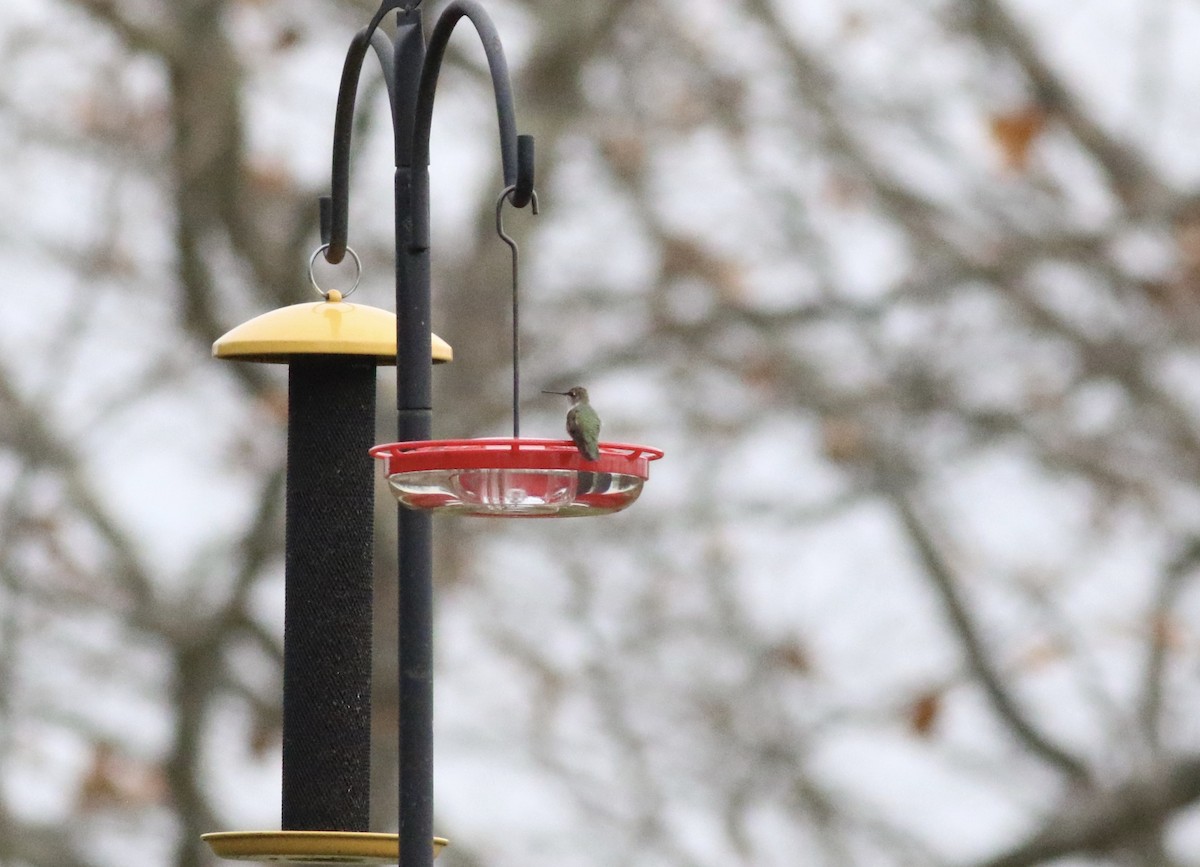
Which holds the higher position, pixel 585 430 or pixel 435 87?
pixel 435 87

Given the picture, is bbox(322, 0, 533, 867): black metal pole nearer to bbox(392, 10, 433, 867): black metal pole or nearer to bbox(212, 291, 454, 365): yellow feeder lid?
bbox(392, 10, 433, 867): black metal pole

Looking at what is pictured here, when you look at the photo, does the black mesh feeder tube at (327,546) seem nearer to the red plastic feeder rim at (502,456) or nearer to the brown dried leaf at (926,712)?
the red plastic feeder rim at (502,456)

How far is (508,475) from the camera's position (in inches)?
115

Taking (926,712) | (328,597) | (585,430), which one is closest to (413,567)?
(585,430)

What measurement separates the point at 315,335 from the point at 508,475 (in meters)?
0.79

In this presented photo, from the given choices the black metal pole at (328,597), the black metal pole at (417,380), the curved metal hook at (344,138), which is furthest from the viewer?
the black metal pole at (328,597)

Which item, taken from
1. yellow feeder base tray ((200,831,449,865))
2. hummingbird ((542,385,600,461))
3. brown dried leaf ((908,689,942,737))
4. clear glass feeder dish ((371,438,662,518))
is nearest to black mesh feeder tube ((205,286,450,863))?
yellow feeder base tray ((200,831,449,865))

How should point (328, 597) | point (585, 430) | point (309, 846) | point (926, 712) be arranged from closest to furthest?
1. point (585, 430)
2. point (309, 846)
3. point (328, 597)
4. point (926, 712)

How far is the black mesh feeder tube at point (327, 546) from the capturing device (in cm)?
364

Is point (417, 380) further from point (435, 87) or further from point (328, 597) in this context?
point (328, 597)

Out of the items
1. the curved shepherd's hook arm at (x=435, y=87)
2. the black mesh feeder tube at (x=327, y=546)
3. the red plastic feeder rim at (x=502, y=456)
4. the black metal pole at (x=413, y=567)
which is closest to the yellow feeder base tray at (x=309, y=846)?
the black metal pole at (x=413, y=567)

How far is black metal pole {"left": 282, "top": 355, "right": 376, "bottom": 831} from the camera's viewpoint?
150 inches

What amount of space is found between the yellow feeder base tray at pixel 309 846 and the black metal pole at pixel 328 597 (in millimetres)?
496

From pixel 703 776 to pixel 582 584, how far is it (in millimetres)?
937
